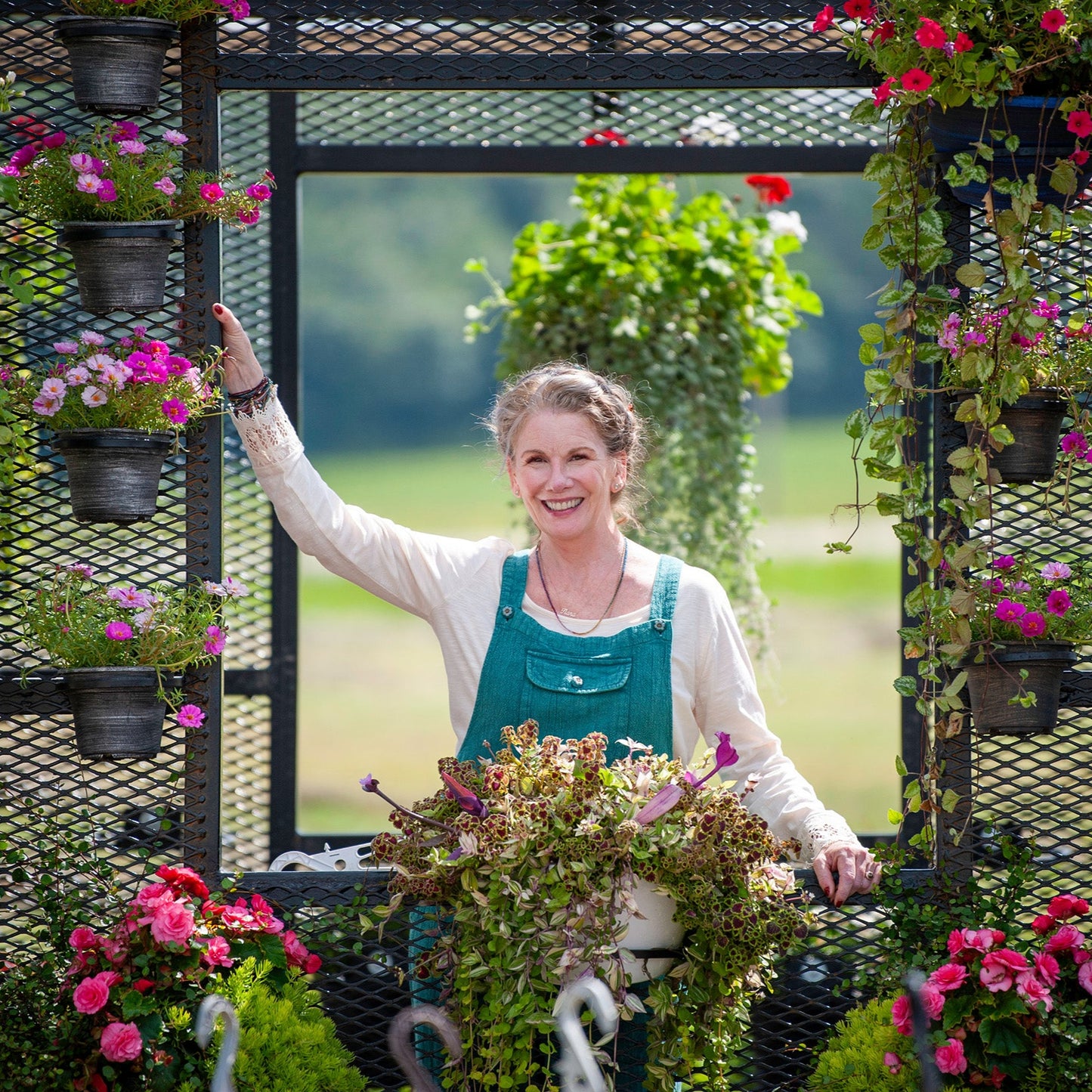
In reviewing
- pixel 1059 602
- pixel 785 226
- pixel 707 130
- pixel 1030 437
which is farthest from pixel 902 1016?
pixel 785 226

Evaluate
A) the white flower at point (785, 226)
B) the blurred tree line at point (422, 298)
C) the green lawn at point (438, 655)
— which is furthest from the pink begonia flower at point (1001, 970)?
the blurred tree line at point (422, 298)

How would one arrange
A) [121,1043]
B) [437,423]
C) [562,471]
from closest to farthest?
[121,1043] → [562,471] → [437,423]

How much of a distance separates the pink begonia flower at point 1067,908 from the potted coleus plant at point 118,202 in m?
1.54

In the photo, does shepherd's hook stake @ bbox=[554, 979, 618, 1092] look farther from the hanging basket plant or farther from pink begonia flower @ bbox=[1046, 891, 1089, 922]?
the hanging basket plant

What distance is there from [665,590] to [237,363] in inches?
29.8

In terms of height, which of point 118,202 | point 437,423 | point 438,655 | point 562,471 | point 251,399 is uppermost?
point 118,202

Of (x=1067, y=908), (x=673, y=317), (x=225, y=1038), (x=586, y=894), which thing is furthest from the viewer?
(x=673, y=317)

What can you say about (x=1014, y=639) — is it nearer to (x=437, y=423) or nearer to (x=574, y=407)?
(x=574, y=407)

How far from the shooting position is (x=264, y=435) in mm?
2025

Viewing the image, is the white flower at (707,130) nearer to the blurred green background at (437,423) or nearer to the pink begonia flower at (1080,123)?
the pink begonia flower at (1080,123)

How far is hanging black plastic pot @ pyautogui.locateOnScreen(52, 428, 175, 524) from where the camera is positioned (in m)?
1.97

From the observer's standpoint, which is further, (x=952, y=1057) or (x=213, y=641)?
(x=213, y=641)

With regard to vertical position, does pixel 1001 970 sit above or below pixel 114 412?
below

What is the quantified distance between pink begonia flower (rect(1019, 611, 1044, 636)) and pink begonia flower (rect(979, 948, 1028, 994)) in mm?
439
